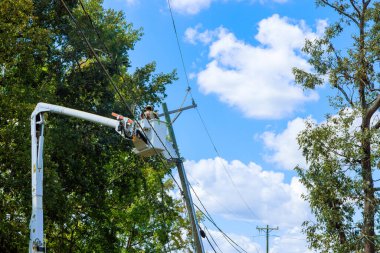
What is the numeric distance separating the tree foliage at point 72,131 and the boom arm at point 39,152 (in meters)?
9.24

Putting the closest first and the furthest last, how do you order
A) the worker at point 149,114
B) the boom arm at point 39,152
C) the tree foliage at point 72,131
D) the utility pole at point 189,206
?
the boom arm at point 39,152, the worker at point 149,114, the utility pole at point 189,206, the tree foliage at point 72,131

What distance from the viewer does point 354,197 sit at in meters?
21.5

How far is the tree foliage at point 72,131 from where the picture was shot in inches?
787

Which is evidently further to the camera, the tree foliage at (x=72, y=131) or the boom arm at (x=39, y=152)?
the tree foliage at (x=72, y=131)

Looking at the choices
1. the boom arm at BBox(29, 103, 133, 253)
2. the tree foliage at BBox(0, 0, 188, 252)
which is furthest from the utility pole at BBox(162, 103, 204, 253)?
the boom arm at BBox(29, 103, 133, 253)

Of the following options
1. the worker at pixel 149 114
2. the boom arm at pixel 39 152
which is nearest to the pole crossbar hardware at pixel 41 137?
the boom arm at pixel 39 152

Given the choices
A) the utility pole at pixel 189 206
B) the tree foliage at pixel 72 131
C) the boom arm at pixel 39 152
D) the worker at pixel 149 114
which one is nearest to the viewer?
the boom arm at pixel 39 152

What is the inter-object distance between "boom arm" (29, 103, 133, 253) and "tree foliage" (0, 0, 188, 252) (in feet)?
30.3

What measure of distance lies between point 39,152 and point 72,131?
48.5 ft

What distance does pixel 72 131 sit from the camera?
25.0 m

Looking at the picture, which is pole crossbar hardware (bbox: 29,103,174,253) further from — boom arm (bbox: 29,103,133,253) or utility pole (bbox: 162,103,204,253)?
utility pole (bbox: 162,103,204,253)

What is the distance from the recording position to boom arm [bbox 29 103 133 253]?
9500 mm

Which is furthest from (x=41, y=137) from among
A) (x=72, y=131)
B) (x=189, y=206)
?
(x=72, y=131)

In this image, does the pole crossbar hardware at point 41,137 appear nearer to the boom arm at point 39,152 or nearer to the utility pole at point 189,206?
the boom arm at point 39,152
